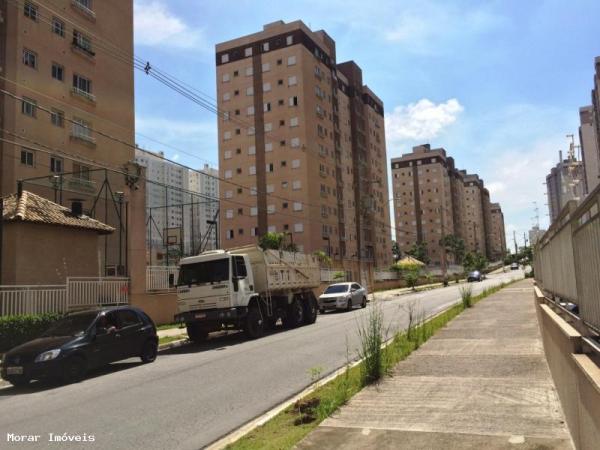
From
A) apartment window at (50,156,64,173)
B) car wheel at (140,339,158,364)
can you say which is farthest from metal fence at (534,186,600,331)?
apartment window at (50,156,64,173)

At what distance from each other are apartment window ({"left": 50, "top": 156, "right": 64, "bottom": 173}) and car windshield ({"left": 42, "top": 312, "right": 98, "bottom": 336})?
2465 cm

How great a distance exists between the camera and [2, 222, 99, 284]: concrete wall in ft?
60.3

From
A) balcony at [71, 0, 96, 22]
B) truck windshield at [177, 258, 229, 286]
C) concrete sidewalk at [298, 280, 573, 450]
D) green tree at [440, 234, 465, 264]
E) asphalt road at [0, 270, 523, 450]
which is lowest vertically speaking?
asphalt road at [0, 270, 523, 450]

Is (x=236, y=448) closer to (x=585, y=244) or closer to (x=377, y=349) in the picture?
(x=377, y=349)

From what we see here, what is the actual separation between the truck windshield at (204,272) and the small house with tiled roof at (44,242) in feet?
17.9

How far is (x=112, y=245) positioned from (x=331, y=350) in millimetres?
22213

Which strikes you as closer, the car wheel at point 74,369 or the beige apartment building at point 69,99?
the car wheel at point 74,369

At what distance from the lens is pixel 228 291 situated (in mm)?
17047

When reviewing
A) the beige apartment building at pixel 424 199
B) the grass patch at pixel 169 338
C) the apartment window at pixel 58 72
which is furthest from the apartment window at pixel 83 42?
the beige apartment building at pixel 424 199

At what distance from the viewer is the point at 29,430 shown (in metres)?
7.13

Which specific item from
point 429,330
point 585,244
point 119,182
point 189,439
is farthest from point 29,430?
point 119,182

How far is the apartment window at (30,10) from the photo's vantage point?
33.0m

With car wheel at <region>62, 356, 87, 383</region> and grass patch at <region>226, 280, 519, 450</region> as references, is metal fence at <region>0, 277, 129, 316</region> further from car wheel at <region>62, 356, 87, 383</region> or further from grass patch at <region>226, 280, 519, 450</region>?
grass patch at <region>226, 280, 519, 450</region>

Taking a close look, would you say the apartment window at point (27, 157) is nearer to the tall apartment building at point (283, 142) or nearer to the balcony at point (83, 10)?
the balcony at point (83, 10)
